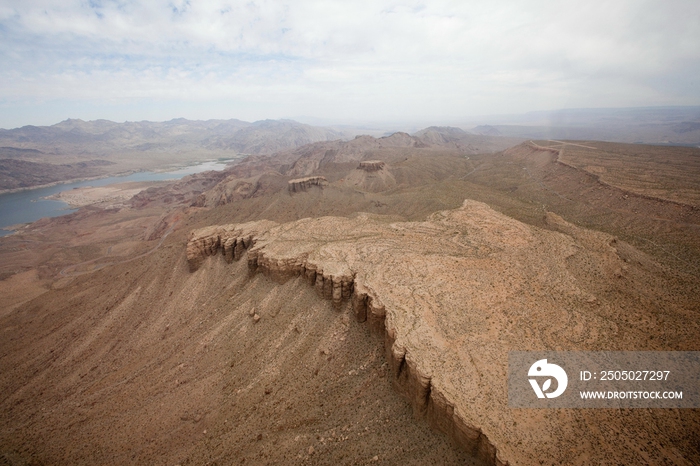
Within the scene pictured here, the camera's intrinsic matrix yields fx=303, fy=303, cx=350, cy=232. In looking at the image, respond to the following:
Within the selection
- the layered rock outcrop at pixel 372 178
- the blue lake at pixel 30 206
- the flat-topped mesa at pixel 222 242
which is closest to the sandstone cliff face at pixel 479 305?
the flat-topped mesa at pixel 222 242

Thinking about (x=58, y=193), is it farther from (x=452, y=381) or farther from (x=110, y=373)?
(x=452, y=381)

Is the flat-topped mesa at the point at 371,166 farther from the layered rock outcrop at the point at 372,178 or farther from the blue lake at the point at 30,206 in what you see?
the blue lake at the point at 30,206

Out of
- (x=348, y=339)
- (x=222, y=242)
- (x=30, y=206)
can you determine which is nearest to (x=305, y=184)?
(x=222, y=242)

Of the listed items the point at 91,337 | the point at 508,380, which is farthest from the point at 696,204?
the point at 91,337

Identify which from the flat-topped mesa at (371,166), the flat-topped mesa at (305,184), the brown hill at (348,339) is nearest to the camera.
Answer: the brown hill at (348,339)

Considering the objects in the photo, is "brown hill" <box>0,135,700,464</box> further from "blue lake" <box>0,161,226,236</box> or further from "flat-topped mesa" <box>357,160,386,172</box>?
"blue lake" <box>0,161,226,236</box>

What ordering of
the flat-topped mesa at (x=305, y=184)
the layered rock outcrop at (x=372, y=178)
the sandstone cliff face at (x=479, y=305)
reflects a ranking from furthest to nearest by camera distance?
the layered rock outcrop at (x=372, y=178) < the flat-topped mesa at (x=305, y=184) < the sandstone cliff face at (x=479, y=305)
